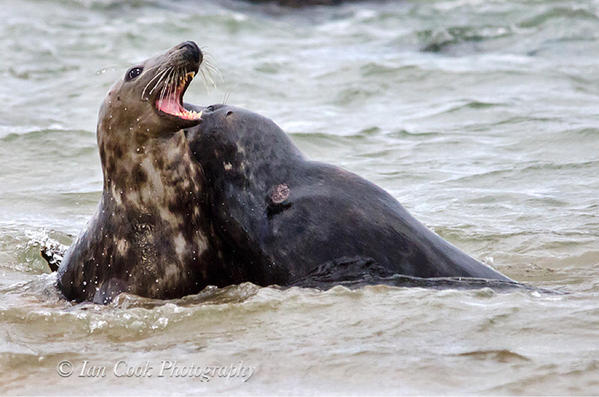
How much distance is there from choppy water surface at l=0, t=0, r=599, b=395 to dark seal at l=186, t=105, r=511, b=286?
0.64 feet

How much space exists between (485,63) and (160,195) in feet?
29.9

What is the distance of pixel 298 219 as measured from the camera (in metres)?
5.20

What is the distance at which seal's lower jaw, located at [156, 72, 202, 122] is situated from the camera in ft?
17.3

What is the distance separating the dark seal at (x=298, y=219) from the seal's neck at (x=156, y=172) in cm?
11

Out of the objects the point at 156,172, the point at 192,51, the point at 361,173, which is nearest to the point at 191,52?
the point at 192,51

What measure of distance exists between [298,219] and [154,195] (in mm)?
732

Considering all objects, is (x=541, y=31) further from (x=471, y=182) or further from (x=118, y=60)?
(x=471, y=182)

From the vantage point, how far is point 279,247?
520cm

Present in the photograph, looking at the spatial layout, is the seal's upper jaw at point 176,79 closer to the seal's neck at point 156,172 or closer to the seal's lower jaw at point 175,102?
the seal's lower jaw at point 175,102

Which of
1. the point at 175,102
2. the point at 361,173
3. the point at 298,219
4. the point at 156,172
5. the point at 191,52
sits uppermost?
the point at 191,52

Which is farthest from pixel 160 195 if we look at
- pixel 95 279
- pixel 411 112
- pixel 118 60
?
pixel 118 60

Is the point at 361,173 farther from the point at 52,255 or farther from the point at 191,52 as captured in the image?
the point at 191,52

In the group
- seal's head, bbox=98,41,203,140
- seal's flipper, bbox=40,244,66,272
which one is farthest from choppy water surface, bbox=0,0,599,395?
seal's head, bbox=98,41,203,140

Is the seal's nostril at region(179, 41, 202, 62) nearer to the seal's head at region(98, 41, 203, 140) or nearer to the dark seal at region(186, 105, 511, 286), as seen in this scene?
the seal's head at region(98, 41, 203, 140)
